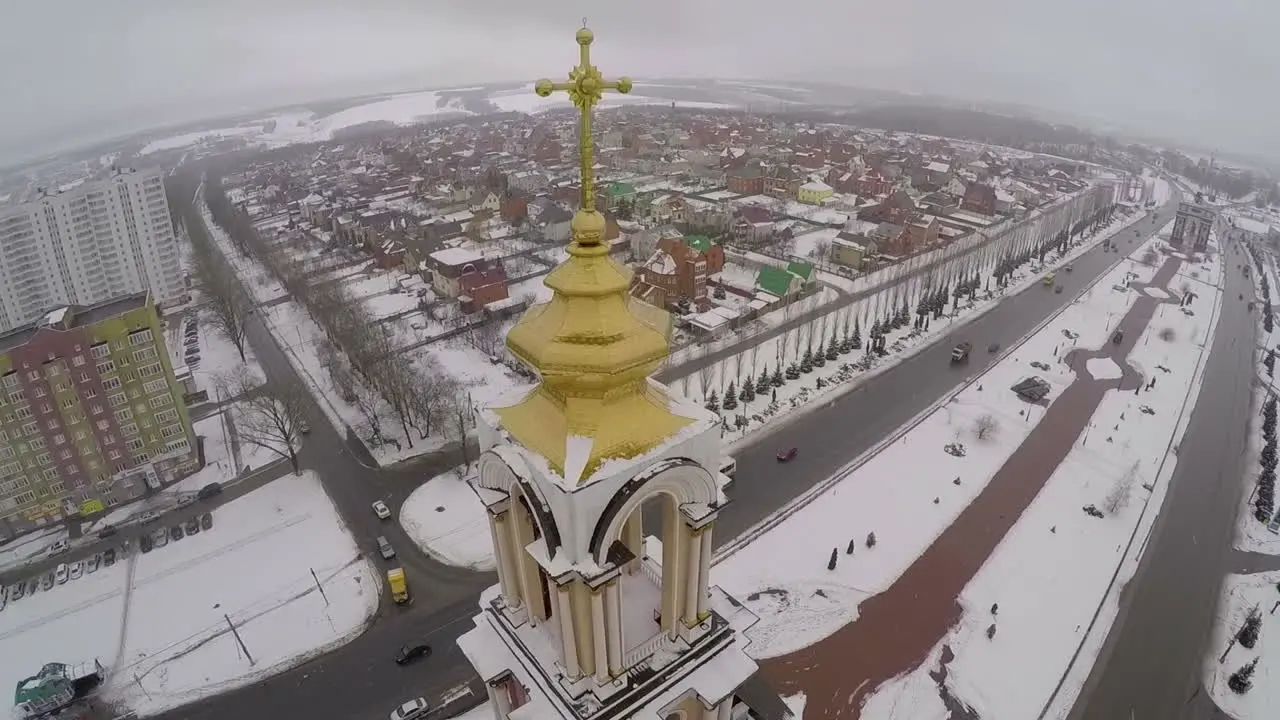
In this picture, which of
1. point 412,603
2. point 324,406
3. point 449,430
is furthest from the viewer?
point 324,406

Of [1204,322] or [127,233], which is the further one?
[127,233]

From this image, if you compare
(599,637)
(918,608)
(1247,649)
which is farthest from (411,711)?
(1247,649)

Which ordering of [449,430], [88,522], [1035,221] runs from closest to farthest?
[88,522]
[449,430]
[1035,221]

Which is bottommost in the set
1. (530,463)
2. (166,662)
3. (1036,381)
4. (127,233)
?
(166,662)

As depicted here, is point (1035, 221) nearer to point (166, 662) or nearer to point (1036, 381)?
point (1036, 381)

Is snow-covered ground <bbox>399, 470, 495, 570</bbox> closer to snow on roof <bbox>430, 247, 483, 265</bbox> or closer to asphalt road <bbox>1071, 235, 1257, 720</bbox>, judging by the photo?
asphalt road <bbox>1071, 235, 1257, 720</bbox>

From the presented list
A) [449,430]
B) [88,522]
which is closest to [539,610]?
[449,430]

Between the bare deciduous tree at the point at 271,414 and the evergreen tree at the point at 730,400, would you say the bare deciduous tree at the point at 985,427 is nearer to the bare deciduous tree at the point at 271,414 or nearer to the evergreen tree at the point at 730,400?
the evergreen tree at the point at 730,400

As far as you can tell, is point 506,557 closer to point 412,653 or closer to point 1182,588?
point 412,653

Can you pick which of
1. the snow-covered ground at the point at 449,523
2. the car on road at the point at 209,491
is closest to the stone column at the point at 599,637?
the snow-covered ground at the point at 449,523
